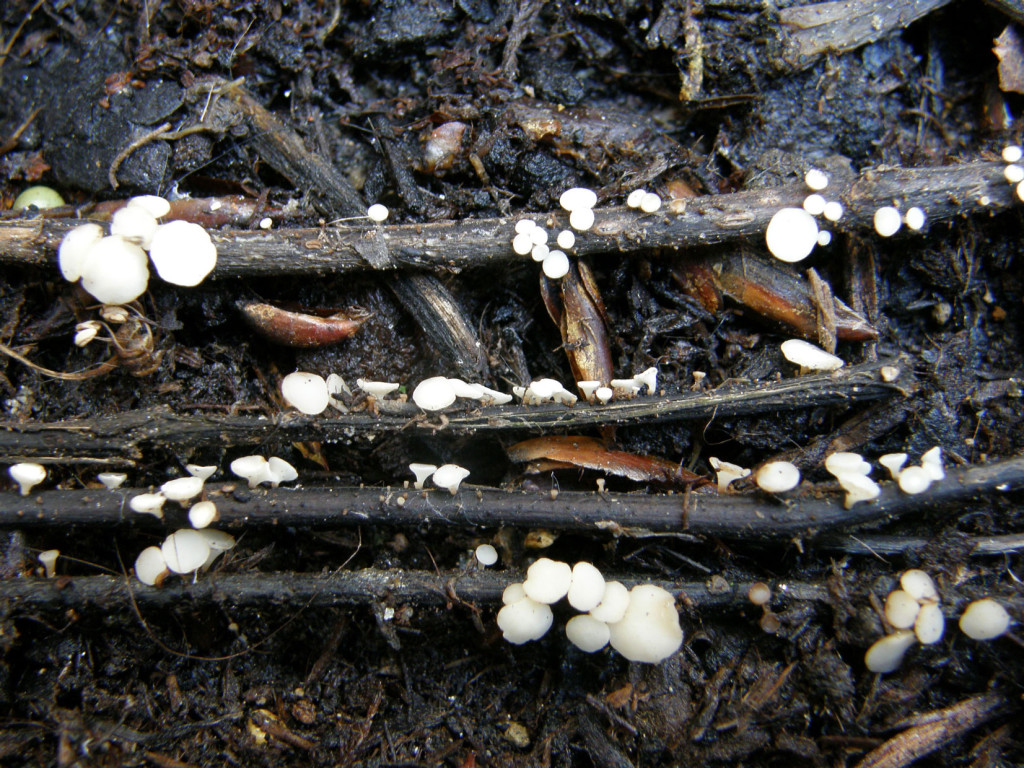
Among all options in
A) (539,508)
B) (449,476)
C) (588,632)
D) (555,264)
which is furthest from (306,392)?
(588,632)

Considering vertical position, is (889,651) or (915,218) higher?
(915,218)

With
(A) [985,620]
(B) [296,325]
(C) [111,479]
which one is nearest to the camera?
(A) [985,620]

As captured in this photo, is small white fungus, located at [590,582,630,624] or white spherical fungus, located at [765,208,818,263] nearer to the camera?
small white fungus, located at [590,582,630,624]

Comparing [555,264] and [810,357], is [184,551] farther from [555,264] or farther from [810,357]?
[810,357]

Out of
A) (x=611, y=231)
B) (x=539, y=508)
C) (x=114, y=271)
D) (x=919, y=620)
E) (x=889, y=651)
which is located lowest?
(x=889, y=651)

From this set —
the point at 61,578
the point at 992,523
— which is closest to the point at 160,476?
the point at 61,578

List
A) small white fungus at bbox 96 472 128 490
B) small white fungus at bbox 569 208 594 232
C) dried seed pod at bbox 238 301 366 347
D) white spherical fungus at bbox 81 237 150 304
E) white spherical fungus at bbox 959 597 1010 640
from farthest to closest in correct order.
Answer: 1. dried seed pod at bbox 238 301 366 347
2. small white fungus at bbox 569 208 594 232
3. small white fungus at bbox 96 472 128 490
4. white spherical fungus at bbox 81 237 150 304
5. white spherical fungus at bbox 959 597 1010 640

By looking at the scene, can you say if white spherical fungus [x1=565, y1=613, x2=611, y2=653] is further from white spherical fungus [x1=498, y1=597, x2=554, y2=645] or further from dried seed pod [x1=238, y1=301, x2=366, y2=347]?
dried seed pod [x1=238, y1=301, x2=366, y2=347]

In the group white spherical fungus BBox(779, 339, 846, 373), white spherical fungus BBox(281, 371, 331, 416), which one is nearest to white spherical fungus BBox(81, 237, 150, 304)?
white spherical fungus BBox(281, 371, 331, 416)
